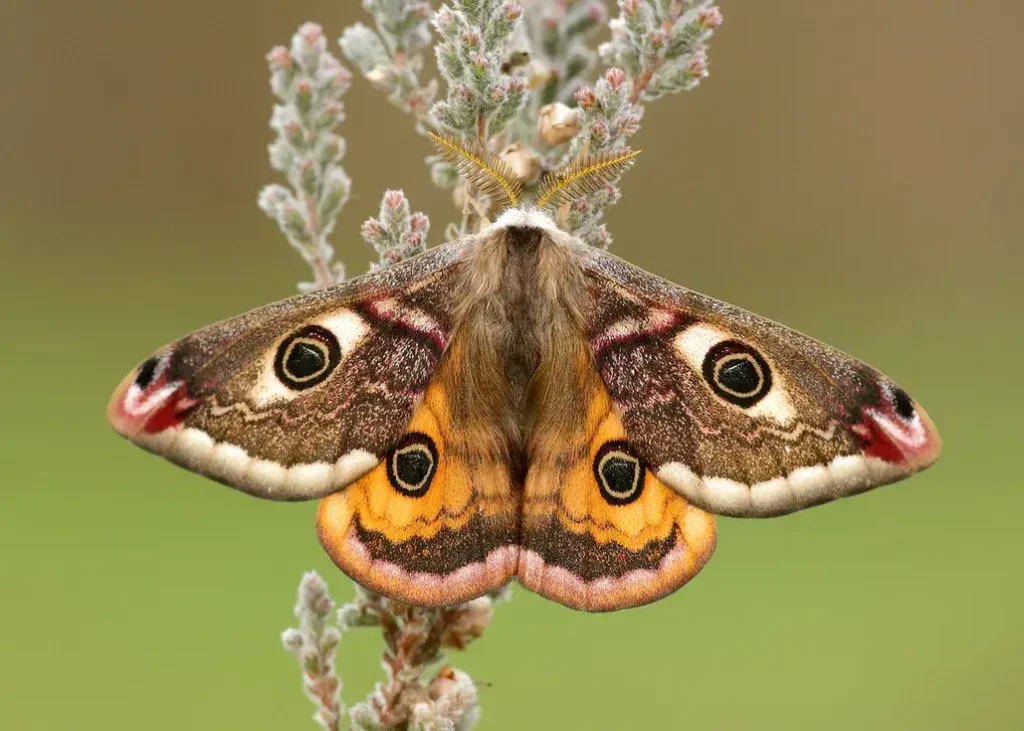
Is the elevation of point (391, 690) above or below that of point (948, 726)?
below

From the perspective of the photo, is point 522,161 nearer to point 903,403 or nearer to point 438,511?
point 438,511

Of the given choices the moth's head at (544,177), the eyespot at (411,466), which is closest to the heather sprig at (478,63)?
the moth's head at (544,177)

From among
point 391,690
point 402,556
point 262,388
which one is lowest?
point 391,690

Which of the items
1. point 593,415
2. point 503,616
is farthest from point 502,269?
point 503,616

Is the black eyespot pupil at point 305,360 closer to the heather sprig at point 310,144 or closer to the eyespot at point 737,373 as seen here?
the heather sprig at point 310,144

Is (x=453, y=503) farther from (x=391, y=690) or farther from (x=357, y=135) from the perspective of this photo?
(x=357, y=135)

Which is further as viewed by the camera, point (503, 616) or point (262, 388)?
point (503, 616)
